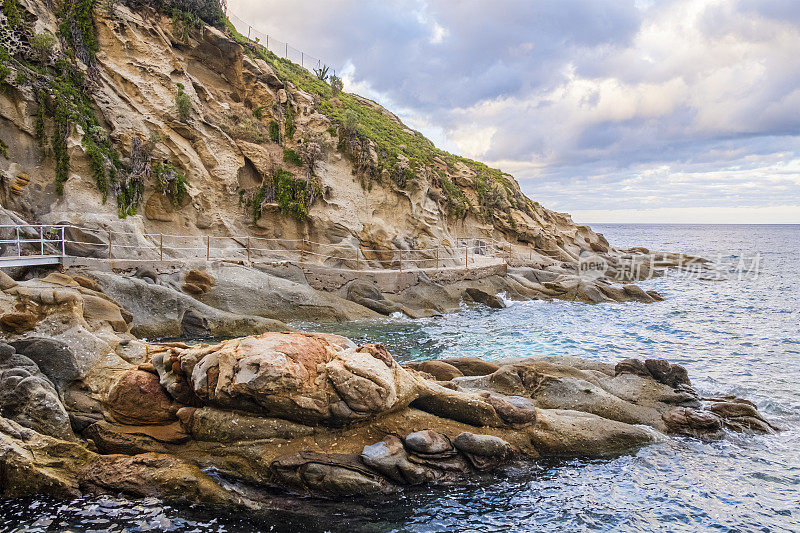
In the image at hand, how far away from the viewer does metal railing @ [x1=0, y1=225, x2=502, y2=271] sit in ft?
48.5

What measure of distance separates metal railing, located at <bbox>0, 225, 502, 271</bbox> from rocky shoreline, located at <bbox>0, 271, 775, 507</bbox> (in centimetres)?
779

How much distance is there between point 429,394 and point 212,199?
2077 centimetres

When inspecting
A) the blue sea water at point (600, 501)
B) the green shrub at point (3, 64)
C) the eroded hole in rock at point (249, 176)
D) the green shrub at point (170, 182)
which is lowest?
the blue sea water at point (600, 501)

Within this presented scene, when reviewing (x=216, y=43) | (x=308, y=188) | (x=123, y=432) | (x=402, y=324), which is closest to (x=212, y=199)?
(x=308, y=188)

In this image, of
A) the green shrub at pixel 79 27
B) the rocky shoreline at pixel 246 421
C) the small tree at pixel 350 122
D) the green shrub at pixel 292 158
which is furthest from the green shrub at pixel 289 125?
the rocky shoreline at pixel 246 421

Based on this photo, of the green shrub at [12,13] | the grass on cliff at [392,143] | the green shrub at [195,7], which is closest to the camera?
the green shrub at [12,13]

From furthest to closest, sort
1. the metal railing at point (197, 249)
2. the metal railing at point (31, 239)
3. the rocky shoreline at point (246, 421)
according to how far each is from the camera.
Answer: the metal railing at point (197, 249) → the metal railing at point (31, 239) → the rocky shoreline at point (246, 421)

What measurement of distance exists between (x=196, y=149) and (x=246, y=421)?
22.0m

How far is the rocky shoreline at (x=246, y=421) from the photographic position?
237 inches

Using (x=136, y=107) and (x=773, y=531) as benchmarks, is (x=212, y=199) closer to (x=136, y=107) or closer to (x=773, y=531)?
(x=136, y=107)

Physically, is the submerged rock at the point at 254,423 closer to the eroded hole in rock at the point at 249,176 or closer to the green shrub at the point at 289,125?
the eroded hole in rock at the point at 249,176

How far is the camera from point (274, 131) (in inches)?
1102

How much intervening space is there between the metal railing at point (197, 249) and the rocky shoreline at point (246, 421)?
25.6ft

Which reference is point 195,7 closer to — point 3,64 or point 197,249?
point 3,64
